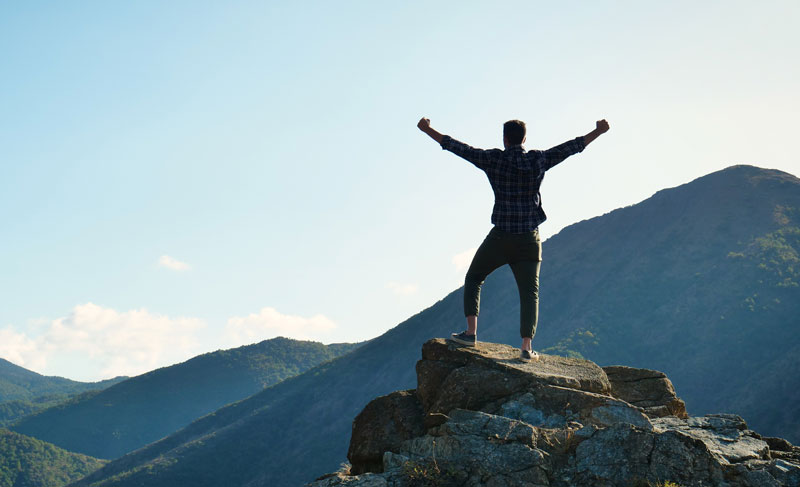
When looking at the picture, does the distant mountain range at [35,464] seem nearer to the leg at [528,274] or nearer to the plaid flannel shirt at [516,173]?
the leg at [528,274]

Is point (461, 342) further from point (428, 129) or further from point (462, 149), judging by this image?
point (428, 129)

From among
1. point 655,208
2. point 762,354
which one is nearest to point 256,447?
point 762,354

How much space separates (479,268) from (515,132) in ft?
5.90

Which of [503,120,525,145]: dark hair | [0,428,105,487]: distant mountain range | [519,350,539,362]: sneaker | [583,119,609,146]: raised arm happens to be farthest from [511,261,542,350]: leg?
[0,428,105,487]: distant mountain range

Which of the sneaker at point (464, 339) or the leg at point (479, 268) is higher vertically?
the leg at point (479, 268)

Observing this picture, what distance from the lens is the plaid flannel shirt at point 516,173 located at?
8.12m

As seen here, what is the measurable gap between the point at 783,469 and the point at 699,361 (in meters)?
84.5

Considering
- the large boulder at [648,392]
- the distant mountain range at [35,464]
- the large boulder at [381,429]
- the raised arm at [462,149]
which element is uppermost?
the raised arm at [462,149]

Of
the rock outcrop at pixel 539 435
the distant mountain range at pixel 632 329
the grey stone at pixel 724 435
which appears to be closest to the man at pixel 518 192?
the rock outcrop at pixel 539 435

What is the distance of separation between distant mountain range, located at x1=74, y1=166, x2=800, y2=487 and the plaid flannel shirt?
6306cm

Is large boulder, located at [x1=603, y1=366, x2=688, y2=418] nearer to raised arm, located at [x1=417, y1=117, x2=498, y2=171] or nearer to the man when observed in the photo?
the man

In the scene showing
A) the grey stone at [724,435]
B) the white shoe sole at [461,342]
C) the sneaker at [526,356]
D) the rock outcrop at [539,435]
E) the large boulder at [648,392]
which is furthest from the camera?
the white shoe sole at [461,342]

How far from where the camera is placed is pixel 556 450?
684 centimetres

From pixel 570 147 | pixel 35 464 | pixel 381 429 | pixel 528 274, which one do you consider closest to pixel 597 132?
pixel 570 147
